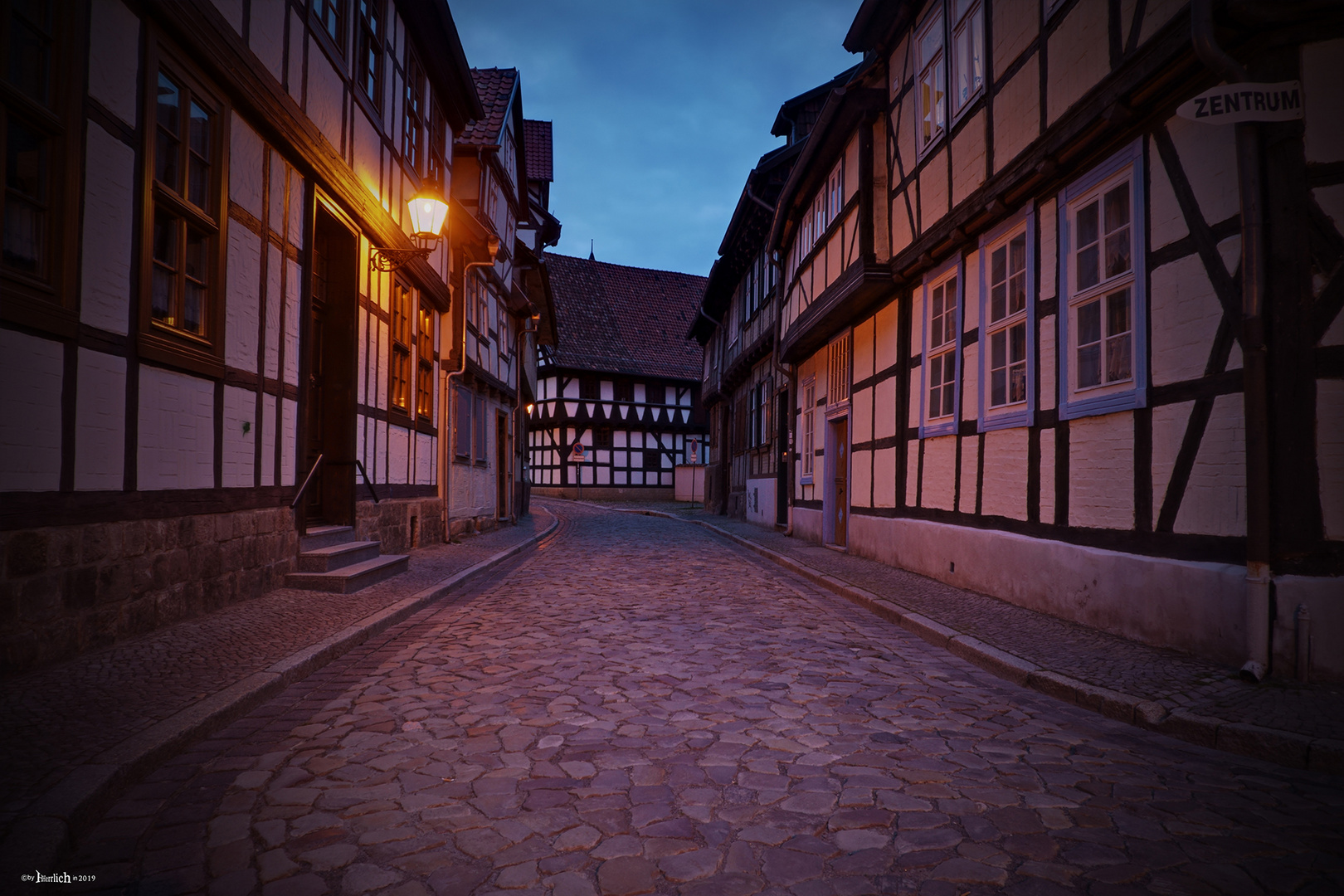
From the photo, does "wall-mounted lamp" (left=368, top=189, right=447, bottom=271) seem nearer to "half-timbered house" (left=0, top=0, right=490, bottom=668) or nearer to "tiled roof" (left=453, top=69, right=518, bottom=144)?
"half-timbered house" (left=0, top=0, right=490, bottom=668)

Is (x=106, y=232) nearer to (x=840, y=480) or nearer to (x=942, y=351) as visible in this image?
(x=942, y=351)

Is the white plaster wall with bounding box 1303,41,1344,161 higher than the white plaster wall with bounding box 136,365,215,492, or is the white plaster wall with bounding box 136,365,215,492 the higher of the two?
the white plaster wall with bounding box 1303,41,1344,161

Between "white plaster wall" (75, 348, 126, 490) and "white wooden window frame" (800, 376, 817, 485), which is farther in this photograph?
"white wooden window frame" (800, 376, 817, 485)

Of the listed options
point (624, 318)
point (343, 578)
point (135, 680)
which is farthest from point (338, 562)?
point (624, 318)

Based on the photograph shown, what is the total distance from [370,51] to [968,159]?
23.3 feet

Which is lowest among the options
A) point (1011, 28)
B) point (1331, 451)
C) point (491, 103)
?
point (1331, 451)

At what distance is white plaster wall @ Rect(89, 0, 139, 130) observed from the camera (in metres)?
4.84

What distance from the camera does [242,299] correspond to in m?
6.85

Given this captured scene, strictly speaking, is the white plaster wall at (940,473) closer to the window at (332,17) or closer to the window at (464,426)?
the window at (332,17)

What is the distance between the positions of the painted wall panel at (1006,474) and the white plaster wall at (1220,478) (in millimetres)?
2143

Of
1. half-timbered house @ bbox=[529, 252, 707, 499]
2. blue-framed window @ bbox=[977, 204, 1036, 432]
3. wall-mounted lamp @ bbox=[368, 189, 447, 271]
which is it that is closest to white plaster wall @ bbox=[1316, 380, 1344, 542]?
blue-framed window @ bbox=[977, 204, 1036, 432]

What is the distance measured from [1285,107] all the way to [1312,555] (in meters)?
2.45

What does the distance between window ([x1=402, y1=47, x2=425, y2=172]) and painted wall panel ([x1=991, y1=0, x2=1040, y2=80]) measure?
25.2 feet

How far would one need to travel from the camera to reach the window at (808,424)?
15.7 m
